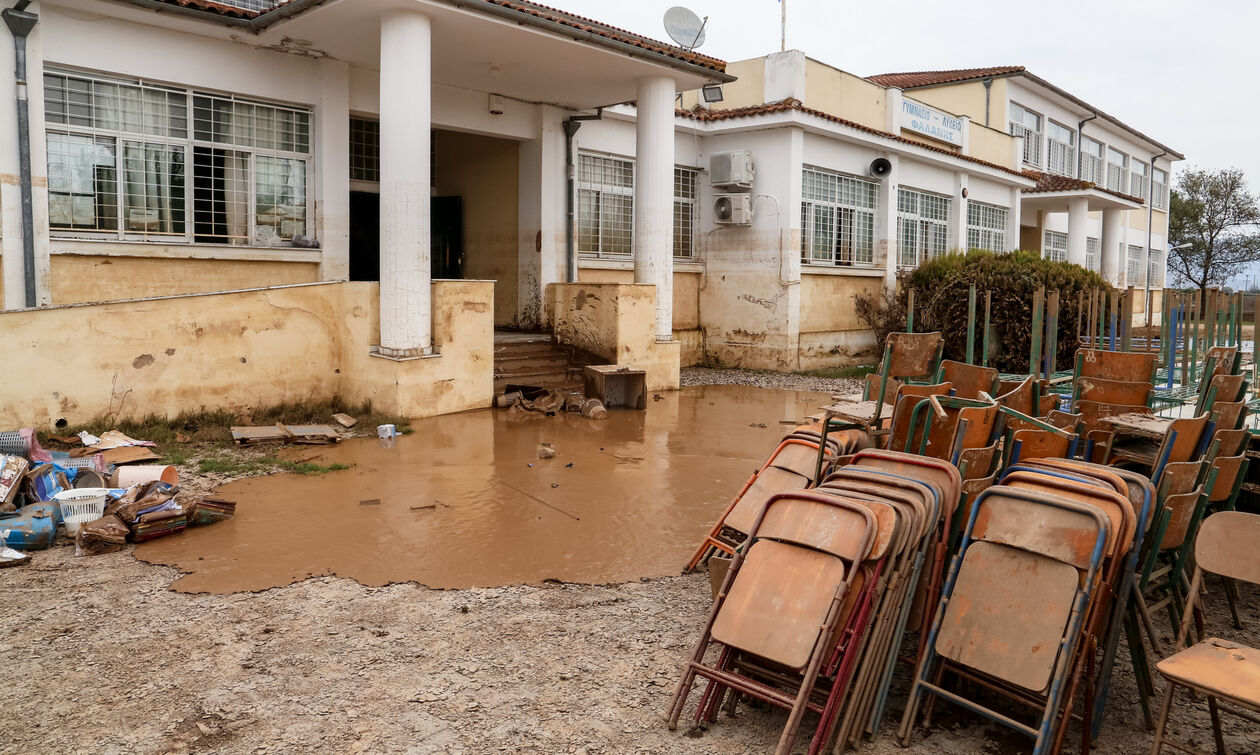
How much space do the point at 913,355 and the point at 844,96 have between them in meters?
12.0

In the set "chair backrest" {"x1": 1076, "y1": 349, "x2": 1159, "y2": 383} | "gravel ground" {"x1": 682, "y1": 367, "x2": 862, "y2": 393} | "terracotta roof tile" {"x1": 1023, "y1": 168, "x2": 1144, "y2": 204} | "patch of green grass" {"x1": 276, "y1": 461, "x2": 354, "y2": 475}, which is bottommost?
"patch of green grass" {"x1": 276, "y1": 461, "x2": 354, "y2": 475}

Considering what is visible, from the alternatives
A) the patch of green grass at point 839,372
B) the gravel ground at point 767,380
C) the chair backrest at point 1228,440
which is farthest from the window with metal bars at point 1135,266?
the chair backrest at point 1228,440

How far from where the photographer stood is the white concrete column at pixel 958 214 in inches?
808

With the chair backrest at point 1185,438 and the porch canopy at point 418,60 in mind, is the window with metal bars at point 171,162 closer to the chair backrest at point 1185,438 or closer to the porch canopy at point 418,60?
the porch canopy at point 418,60

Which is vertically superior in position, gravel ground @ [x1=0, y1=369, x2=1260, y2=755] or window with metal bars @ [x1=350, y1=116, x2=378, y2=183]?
window with metal bars @ [x1=350, y1=116, x2=378, y2=183]

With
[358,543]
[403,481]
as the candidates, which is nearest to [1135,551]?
[358,543]

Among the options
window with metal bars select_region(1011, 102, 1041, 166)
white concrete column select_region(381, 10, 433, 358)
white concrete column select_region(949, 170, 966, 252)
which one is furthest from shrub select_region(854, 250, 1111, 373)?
window with metal bars select_region(1011, 102, 1041, 166)

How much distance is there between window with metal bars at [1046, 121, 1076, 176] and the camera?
26.9m

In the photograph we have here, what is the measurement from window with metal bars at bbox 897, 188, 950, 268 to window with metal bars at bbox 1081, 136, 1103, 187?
11.6 m

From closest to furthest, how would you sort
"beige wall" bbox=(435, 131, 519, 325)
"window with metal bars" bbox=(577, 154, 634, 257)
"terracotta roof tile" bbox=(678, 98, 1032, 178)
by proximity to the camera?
"beige wall" bbox=(435, 131, 519, 325)
"window with metal bars" bbox=(577, 154, 634, 257)
"terracotta roof tile" bbox=(678, 98, 1032, 178)

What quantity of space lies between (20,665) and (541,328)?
10.2m

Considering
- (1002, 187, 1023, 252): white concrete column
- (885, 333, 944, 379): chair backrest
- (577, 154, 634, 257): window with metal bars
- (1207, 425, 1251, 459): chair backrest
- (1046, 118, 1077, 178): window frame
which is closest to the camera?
(1207, 425, 1251, 459): chair backrest

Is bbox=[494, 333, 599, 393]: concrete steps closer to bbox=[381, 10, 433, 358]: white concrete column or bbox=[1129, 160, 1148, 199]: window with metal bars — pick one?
bbox=[381, 10, 433, 358]: white concrete column

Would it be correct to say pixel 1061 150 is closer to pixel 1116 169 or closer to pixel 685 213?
pixel 1116 169
